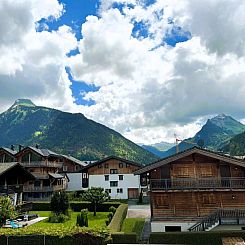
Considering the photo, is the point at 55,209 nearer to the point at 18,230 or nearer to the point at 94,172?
the point at 18,230

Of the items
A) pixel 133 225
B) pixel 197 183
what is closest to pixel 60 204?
pixel 133 225

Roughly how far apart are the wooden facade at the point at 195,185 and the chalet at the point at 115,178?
98.1ft

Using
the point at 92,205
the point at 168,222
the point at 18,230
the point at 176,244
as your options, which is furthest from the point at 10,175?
the point at 176,244

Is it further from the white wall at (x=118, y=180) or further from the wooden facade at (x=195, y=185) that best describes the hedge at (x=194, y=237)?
the white wall at (x=118, y=180)

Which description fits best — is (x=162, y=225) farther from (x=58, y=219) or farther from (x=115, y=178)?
(x=115, y=178)

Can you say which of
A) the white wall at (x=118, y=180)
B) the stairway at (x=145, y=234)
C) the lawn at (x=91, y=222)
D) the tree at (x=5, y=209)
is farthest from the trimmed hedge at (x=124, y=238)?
the white wall at (x=118, y=180)

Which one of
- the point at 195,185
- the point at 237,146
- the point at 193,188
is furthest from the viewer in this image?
the point at 237,146

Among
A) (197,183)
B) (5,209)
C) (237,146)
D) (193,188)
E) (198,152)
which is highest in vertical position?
(237,146)

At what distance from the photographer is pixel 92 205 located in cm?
4653

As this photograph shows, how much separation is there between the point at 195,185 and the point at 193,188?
0.40 metres

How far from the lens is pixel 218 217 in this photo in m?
27.7

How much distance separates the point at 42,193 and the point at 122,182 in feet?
57.1

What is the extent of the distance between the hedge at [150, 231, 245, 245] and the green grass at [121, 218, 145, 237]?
18.6 feet

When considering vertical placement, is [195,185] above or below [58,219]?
above
